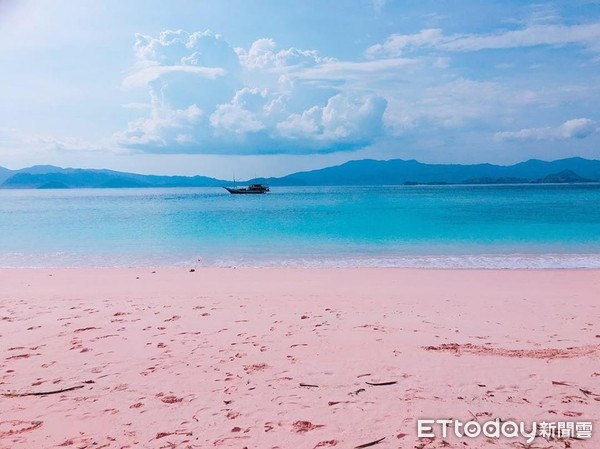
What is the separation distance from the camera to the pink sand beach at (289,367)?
14.0 ft

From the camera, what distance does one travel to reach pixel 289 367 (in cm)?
575

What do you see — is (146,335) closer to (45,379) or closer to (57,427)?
(45,379)

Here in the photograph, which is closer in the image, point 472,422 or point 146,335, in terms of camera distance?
point 472,422

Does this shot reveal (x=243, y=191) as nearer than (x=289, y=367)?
No

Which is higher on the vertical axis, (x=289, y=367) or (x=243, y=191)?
(x=243, y=191)

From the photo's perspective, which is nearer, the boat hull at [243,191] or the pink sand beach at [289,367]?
the pink sand beach at [289,367]

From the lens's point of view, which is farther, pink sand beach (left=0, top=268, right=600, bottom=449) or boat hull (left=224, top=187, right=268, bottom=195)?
boat hull (left=224, top=187, right=268, bottom=195)

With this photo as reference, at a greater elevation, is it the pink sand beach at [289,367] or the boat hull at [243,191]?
the boat hull at [243,191]

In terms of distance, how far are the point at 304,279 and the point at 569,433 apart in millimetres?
9648

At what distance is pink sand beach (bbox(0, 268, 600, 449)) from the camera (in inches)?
168

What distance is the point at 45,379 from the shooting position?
553 centimetres

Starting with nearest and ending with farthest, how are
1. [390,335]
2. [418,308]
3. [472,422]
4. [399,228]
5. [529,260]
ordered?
[472,422] < [390,335] < [418,308] < [529,260] < [399,228]

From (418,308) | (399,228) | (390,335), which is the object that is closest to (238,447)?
(390,335)

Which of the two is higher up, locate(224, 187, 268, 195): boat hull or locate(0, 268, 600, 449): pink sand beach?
locate(224, 187, 268, 195): boat hull
